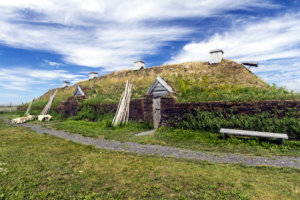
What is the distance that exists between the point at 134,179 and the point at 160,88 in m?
9.15

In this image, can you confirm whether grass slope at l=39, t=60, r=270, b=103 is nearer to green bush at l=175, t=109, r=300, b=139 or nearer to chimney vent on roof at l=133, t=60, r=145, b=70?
chimney vent on roof at l=133, t=60, r=145, b=70

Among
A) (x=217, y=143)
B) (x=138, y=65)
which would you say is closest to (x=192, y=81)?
(x=217, y=143)

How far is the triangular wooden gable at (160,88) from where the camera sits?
1234 cm

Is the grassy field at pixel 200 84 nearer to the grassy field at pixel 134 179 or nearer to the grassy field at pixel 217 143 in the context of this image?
the grassy field at pixel 217 143

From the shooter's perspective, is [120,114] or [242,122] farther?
[120,114]

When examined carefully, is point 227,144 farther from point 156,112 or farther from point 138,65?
point 138,65

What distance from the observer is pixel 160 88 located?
12.6 meters

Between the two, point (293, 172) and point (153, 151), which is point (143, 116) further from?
point (293, 172)

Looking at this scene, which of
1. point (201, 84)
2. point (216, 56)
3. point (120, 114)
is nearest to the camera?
point (120, 114)

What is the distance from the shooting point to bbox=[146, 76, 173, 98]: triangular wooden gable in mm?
12337

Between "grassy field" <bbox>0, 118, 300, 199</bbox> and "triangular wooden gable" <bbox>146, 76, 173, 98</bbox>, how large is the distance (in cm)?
741

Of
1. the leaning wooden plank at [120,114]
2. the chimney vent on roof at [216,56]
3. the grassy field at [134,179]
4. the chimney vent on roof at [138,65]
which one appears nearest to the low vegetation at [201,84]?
the chimney vent on roof at [216,56]

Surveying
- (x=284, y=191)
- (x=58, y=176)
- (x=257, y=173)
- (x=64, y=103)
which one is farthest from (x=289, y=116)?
(x=64, y=103)

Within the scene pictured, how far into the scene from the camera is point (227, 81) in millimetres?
14352
